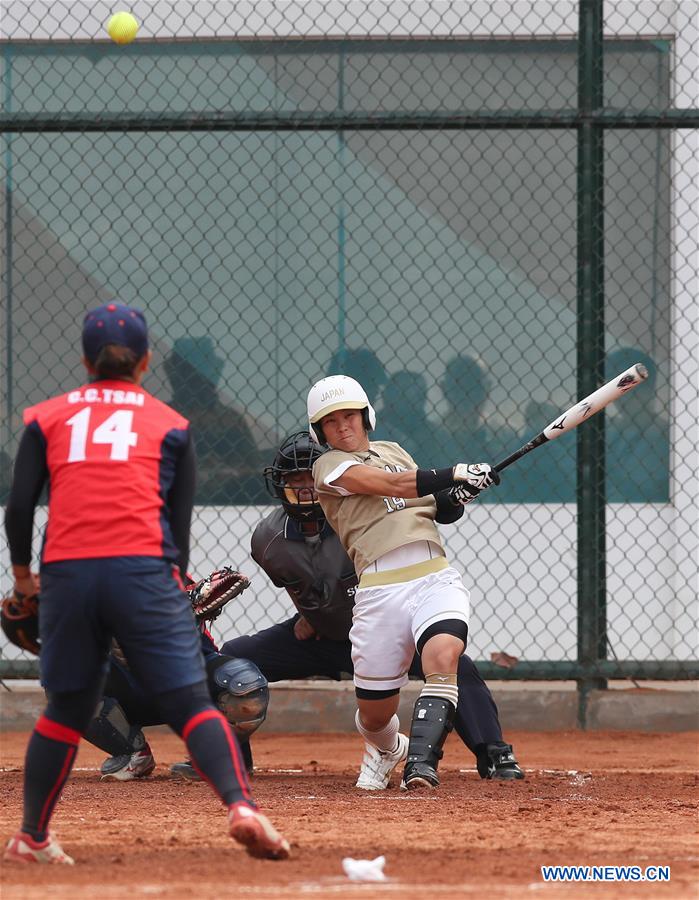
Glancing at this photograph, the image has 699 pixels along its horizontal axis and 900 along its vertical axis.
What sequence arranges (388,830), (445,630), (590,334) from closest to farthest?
(388,830)
(445,630)
(590,334)

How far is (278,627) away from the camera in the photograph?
5793mm

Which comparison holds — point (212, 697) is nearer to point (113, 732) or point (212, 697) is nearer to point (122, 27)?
point (113, 732)

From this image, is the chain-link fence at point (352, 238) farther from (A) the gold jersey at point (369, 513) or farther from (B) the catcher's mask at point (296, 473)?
(A) the gold jersey at point (369, 513)

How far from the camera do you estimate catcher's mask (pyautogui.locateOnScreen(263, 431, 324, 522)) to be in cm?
539

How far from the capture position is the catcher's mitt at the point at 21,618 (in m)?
3.51

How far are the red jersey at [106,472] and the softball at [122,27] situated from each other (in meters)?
4.87

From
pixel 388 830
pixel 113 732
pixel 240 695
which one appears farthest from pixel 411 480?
pixel 113 732

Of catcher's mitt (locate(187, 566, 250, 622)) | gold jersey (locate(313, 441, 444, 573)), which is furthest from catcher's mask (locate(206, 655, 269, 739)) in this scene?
gold jersey (locate(313, 441, 444, 573))

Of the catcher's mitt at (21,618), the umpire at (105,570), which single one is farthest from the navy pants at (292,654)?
the umpire at (105,570)

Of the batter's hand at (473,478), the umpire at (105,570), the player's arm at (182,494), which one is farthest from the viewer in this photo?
the batter's hand at (473,478)

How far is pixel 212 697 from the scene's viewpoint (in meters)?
5.33

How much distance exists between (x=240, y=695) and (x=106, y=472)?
2.07 m

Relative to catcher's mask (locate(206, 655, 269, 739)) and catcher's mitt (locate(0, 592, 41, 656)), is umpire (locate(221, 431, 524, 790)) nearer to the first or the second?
catcher's mask (locate(206, 655, 269, 739))

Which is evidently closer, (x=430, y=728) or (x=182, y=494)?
(x=182, y=494)
